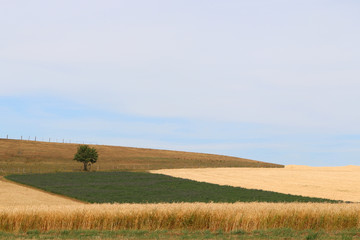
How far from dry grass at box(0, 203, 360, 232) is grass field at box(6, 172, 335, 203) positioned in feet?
71.7

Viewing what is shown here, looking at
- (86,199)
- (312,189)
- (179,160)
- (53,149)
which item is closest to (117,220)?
(86,199)

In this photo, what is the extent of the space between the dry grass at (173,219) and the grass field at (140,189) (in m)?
21.9

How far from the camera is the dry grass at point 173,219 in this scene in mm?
21625

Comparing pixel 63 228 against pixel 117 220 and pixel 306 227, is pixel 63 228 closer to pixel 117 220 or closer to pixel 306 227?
pixel 117 220

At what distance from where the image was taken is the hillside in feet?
332

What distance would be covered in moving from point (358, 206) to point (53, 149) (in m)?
112

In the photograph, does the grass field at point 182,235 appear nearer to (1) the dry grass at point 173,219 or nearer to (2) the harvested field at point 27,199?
(1) the dry grass at point 173,219

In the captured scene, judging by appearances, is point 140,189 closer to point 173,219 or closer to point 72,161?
point 173,219

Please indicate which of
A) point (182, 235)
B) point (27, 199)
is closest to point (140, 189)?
point (27, 199)

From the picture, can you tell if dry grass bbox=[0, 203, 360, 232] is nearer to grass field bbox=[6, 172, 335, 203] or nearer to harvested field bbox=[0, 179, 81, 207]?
grass field bbox=[6, 172, 335, 203]

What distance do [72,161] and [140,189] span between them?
60.1 metres

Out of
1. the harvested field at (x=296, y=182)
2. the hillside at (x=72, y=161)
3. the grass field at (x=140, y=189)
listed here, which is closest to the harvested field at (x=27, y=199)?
the grass field at (x=140, y=189)

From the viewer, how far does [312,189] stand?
193 feet

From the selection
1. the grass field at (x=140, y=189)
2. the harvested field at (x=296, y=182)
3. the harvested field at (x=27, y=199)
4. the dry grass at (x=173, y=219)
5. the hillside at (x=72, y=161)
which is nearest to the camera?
the dry grass at (x=173, y=219)
